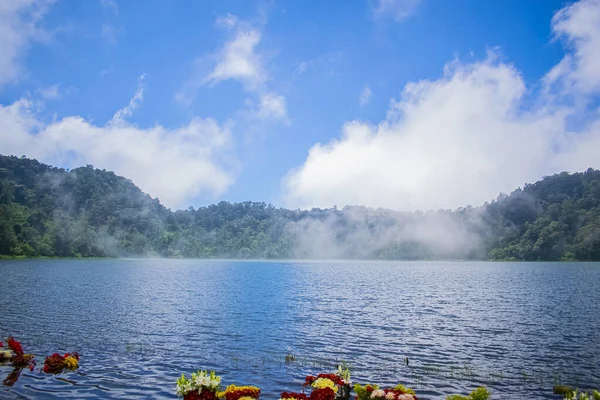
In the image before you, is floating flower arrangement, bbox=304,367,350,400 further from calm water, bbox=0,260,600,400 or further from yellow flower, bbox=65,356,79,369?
yellow flower, bbox=65,356,79,369

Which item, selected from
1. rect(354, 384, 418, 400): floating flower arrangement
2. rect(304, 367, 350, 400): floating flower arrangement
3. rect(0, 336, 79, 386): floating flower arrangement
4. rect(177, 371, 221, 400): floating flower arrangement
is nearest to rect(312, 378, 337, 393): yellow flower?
rect(304, 367, 350, 400): floating flower arrangement

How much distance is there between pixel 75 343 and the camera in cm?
3828

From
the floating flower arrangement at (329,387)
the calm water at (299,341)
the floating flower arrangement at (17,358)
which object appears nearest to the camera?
the floating flower arrangement at (329,387)

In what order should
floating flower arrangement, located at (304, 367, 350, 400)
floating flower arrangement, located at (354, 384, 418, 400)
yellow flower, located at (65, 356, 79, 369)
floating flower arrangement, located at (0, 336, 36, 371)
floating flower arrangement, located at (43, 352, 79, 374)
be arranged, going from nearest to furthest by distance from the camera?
floating flower arrangement, located at (354, 384, 418, 400) → floating flower arrangement, located at (304, 367, 350, 400) → floating flower arrangement, located at (43, 352, 79, 374) → yellow flower, located at (65, 356, 79, 369) → floating flower arrangement, located at (0, 336, 36, 371)

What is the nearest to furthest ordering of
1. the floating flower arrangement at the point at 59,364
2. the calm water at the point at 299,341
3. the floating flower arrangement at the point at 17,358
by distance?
the calm water at the point at 299,341, the floating flower arrangement at the point at 59,364, the floating flower arrangement at the point at 17,358

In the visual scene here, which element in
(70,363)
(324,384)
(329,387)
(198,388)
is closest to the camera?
(198,388)

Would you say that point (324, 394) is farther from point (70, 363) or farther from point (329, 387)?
point (70, 363)

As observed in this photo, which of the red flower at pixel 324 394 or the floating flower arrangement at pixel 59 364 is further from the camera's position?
the floating flower arrangement at pixel 59 364

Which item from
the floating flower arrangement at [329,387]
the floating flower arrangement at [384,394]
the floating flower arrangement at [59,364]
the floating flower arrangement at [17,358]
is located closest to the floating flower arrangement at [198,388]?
the floating flower arrangement at [329,387]

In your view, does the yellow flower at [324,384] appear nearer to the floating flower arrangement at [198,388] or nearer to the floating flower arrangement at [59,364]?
the floating flower arrangement at [198,388]

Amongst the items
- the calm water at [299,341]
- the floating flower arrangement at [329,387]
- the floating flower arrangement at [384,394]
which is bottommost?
the calm water at [299,341]

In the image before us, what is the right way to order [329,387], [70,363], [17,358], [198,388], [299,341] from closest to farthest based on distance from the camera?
[198,388] → [329,387] → [70,363] → [17,358] → [299,341]

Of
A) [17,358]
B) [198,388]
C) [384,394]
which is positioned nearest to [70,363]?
[17,358]

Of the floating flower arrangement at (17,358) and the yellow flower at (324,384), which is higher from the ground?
the yellow flower at (324,384)
